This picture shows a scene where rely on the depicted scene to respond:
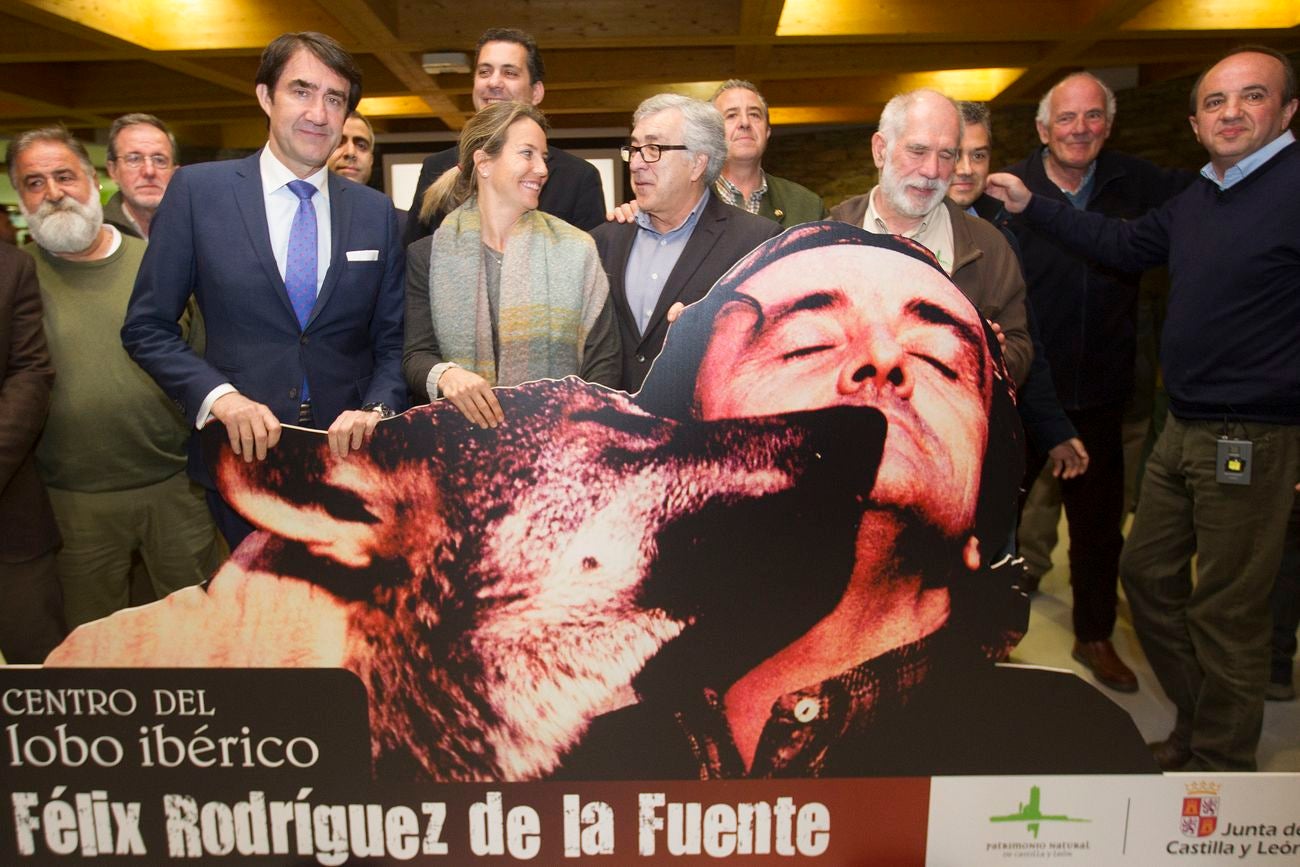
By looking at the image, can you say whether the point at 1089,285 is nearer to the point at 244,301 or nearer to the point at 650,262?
the point at 650,262

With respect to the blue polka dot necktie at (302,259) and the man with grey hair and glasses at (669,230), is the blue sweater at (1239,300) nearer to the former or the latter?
the man with grey hair and glasses at (669,230)

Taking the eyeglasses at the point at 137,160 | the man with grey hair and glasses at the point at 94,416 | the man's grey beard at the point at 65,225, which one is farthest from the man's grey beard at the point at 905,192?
the eyeglasses at the point at 137,160

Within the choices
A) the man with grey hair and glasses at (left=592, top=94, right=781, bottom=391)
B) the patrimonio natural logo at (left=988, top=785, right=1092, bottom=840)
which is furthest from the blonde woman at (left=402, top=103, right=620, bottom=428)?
the patrimonio natural logo at (left=988, top=785, right=1092, bottom=840)

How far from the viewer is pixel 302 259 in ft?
6.20

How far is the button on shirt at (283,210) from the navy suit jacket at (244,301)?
0.07ft

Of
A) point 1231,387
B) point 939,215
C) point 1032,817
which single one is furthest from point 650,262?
point 1231,387

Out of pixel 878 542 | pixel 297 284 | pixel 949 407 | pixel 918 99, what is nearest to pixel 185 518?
pixel 297 284

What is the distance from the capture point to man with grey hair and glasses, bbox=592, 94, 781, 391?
1.83m

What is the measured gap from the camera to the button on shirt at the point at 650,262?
1879 millimetres

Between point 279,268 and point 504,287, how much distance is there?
52 cm

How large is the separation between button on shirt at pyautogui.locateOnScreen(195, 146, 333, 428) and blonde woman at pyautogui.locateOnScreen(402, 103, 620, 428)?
0.67 ft

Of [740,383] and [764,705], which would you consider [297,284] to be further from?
[764,705]

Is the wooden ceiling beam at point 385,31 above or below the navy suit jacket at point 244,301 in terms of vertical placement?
above

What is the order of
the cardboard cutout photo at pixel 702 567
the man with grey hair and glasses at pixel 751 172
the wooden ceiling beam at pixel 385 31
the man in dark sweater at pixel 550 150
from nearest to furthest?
the cardboard cutout photo at pixel 702 567, the man in dark sweater at pixel 550 150, the man with grey hair and glasses at pixel 751 172, the wooden ceiling beam at pixel 385 31
